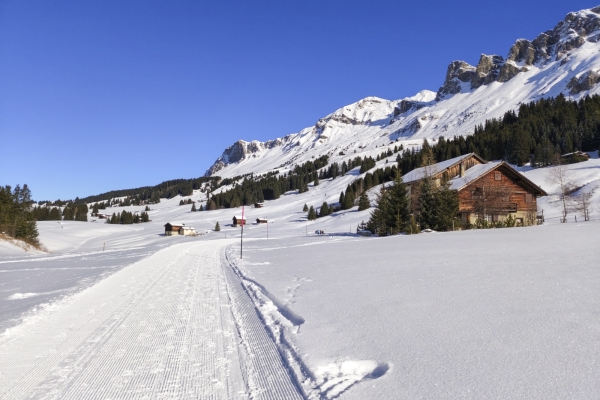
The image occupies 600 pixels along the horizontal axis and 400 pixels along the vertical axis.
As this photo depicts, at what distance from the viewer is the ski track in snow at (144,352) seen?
3666 mm

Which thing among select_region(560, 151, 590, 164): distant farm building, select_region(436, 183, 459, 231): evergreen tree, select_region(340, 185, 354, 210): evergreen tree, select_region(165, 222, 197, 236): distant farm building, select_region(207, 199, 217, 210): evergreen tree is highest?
select_region(560, 151, 590, 164): distant farm building

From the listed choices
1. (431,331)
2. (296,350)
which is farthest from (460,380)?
(296,350)

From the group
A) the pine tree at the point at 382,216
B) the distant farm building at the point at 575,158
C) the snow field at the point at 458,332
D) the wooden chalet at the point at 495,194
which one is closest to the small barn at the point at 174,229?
the pine tree at the point at 382,216

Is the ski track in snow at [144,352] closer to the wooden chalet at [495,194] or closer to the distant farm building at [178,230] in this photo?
the wooden chalet at [495,194]

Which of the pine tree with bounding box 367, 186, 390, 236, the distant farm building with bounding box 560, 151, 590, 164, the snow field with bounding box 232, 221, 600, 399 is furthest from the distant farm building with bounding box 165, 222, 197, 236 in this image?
the distant farm building with bounding box 560, 151, 590, 164

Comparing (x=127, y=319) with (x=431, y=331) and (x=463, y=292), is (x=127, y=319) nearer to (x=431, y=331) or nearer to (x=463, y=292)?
(x=431, y=331)

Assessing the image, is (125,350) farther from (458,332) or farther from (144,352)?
(458,332)

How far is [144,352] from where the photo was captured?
467 centimetres

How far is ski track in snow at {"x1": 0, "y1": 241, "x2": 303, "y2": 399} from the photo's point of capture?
3.67 meters

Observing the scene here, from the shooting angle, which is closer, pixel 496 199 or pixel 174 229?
pixel 496 199

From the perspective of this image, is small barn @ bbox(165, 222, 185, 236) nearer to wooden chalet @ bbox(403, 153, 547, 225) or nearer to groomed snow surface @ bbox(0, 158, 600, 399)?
wooden chalet @ bbox(403, 153, 547, 225)

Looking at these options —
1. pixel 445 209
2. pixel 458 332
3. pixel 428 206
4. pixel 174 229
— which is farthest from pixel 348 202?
pixel 458 332

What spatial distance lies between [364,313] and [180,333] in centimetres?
293

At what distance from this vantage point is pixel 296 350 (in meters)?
4.55
